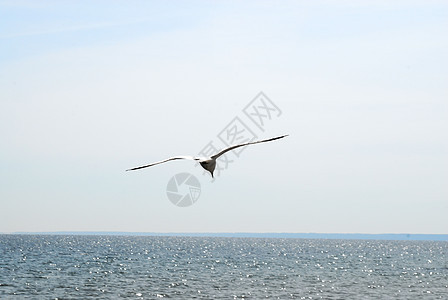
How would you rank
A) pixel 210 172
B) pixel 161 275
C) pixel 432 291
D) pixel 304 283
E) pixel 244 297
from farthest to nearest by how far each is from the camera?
pixel 161 275 → pixel 304 283 → pixel 432 291 → pixel 244 297 → pixel 210 172

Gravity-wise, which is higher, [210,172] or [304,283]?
[210,172]

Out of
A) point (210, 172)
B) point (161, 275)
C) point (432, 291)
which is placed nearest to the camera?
point (210, 172)

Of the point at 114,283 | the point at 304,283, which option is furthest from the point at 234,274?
the point at 114,283

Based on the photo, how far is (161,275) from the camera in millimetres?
78188

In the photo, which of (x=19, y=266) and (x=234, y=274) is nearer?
(x=234, y=274)

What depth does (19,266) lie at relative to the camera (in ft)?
297

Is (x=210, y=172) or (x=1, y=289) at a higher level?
(x=210, y=172)

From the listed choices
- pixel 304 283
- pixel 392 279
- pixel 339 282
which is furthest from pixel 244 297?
pixel 392 279

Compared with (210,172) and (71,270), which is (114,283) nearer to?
(71,270)

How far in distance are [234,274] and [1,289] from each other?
104ft

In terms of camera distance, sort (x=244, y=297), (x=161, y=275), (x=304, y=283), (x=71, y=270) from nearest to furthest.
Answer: (x=244, y=297), (x=304, y=283), (x=161, y=275), (x=71, y=270)

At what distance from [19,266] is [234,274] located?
32.4 meters

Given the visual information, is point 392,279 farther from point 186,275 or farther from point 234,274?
point 186,275

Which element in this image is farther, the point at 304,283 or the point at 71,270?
the point at 71,270
